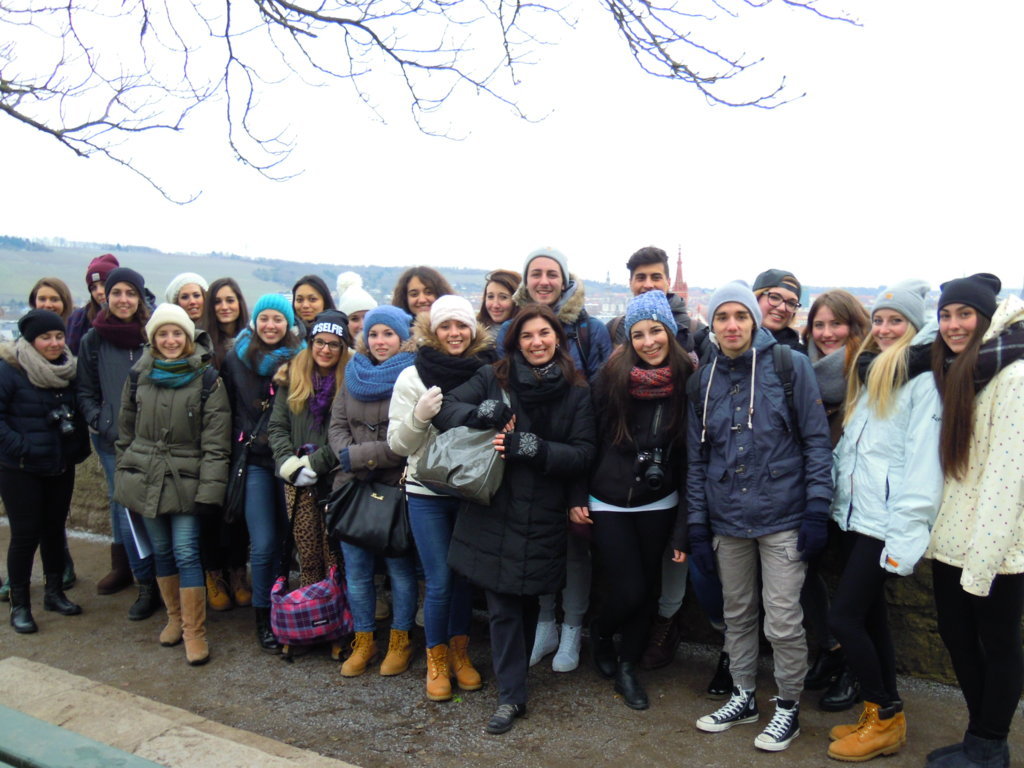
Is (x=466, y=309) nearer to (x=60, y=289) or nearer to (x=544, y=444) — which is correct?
(x=544, y=444)

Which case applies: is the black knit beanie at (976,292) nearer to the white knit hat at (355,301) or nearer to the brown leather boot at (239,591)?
the white knit hat at (355,301)

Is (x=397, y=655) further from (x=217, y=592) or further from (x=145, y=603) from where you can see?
→ (x=145, y=603)

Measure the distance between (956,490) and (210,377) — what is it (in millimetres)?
3885

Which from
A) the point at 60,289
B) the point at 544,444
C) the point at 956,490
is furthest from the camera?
the point at 60,289

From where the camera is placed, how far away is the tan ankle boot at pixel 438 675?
13.1 ft

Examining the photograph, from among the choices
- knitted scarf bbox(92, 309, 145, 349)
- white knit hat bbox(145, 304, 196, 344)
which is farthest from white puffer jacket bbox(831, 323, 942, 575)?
knitted scarf bbox(92, 309, 145, 349)

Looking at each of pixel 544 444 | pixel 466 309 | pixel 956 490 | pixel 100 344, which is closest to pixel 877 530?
pixel 956 490

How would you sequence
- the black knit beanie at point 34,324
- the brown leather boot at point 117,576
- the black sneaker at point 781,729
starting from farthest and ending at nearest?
the brown leather boot at point 117,576 < the black knit beanie at point 34,324 < the black sneaker at point 781,729

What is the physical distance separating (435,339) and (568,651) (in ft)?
5.91

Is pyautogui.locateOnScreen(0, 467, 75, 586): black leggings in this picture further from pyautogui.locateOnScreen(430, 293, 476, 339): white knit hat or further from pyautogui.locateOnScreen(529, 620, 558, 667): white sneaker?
pyautogui.locateOnScreen(529, 620, 558, 667): white sneaker

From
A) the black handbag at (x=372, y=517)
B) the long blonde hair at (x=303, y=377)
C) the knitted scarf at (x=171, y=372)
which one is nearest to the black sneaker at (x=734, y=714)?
the black handbag at (x=372, y=517)

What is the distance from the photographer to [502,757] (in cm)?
344

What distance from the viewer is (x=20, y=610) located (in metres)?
5.10

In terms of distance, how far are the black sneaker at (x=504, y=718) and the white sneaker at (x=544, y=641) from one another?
1.86ft
